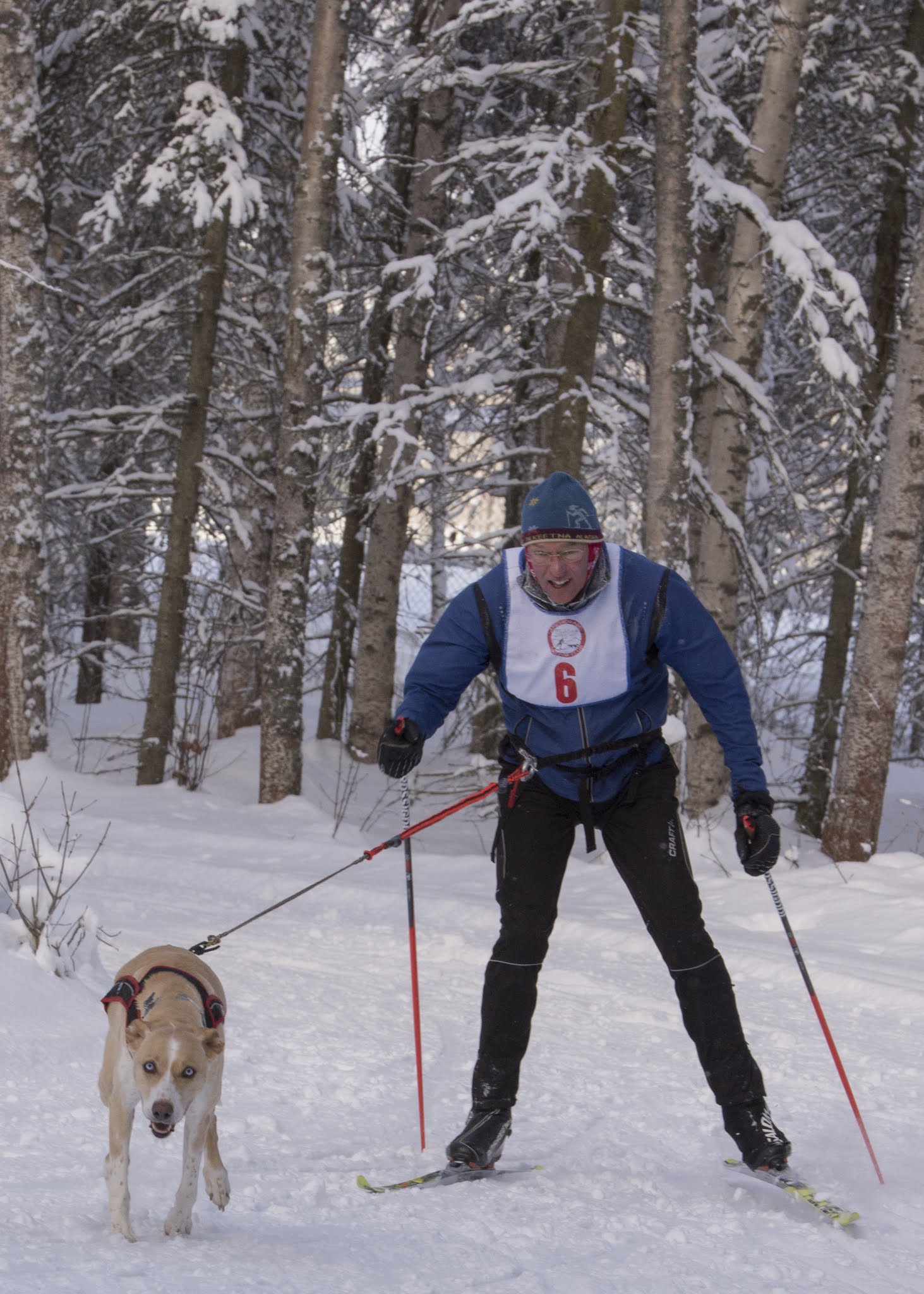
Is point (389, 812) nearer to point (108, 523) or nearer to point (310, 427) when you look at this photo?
point (310, 427)

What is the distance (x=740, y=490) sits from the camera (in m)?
11.1

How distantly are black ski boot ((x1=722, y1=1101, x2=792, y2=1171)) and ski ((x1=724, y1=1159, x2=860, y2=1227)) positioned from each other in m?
0.02

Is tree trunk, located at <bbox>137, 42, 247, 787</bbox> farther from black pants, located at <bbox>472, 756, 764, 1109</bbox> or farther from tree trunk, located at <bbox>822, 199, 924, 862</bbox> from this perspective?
black pants, located at <bbox>472, 756, 764, 1109</bbox>

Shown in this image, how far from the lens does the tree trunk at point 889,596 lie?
8.84 meters

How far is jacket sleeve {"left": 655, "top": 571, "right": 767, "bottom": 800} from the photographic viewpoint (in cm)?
387

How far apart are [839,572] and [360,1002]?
9682 millimetres

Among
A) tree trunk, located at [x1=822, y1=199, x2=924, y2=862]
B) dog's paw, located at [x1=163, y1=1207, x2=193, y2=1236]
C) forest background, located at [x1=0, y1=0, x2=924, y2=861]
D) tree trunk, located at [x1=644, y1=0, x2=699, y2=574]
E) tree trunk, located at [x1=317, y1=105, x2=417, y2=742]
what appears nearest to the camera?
dog's paw, located at [x1=163, y1=1207, x2=193, y2=1236]

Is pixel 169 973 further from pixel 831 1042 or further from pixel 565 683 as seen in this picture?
pixel 831 1042

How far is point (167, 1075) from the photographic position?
295 centimetres

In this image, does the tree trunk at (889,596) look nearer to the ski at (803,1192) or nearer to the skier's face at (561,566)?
the ski at (803,1192)

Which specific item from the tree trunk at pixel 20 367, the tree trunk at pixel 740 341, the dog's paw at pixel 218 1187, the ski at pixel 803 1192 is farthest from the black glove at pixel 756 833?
the tree trunk at pixel 20 367

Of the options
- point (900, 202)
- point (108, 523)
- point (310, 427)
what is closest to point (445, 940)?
point (310, 427)

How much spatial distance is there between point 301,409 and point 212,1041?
8.09 m

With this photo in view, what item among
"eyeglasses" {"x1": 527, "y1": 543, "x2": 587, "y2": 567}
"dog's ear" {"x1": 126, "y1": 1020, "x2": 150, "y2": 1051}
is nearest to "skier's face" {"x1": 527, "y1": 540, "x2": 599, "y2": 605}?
"eyeglasses" {"x1": 527, "y1": 543, "x2": 587, "y2": 567}
